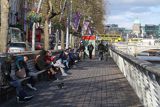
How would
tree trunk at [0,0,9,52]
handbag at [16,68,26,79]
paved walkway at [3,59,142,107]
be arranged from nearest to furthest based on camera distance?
1. paved walkway at [3,59,142,107]
2. handbag at [16,68,26,79]
3. tree trunk at [0,0,9,52]

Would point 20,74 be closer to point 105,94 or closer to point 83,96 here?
point 83,96

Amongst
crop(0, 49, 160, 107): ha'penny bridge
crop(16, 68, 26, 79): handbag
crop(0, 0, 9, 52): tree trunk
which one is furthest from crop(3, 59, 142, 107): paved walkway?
crop(0, 0, 9, 52): tree trunk

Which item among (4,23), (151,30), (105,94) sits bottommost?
(105,94)

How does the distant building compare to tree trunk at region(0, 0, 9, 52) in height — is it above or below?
above

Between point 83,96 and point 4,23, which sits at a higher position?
point 4,23

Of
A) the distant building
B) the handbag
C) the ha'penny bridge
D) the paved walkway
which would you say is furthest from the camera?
the distant building

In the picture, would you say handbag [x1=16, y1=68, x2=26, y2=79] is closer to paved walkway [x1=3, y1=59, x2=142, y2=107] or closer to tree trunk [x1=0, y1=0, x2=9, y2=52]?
paved walkway [x1=3, y1=59, x2=142, y2=107]

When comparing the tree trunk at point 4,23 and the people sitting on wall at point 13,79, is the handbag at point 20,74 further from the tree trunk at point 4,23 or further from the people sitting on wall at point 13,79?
the tree trunk at point 4,23

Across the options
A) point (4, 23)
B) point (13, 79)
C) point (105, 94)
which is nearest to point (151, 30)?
point (4, 23)

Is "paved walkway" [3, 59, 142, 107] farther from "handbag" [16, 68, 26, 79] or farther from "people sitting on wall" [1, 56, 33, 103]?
"handbag" [16, 68, 26, 79]

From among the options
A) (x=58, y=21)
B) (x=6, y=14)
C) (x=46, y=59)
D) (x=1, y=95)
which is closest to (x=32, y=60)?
(x=46, y=59)

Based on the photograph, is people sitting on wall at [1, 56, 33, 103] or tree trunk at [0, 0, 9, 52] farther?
tree trunk at [0, 0, 9, 52]

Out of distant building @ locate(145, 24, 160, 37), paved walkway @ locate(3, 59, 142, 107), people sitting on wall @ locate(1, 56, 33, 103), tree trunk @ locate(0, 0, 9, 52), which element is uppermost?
distant building @ locate(145, 24, 160, 37)

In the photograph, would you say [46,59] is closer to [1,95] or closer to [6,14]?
[6,14]
